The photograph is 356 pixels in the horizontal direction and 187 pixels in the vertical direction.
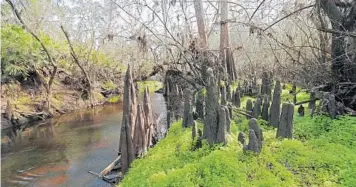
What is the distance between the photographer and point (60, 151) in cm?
1205

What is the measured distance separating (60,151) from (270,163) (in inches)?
353

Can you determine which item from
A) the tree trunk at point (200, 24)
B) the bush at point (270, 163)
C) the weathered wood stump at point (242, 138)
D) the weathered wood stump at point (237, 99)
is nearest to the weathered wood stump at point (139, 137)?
the bush at point (270, 163)

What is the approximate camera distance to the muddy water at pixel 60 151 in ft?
30.9

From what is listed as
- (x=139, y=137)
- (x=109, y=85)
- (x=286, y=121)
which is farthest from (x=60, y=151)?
(x=109, y=85)

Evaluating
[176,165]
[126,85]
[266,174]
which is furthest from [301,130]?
[126,85]

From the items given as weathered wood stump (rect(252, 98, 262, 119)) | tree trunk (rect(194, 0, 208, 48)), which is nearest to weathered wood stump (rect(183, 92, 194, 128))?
weathered wood stump (rect(252, 98, 262, 119))

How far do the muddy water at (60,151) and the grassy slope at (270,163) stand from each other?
3075mm

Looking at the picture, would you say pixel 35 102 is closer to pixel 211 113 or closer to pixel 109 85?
pixel 109 85

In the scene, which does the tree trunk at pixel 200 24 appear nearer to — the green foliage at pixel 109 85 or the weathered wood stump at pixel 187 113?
the weathered wood stump at pixel 187 113

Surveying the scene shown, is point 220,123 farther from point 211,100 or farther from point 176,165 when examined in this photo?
point 176,165

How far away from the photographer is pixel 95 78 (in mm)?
27562

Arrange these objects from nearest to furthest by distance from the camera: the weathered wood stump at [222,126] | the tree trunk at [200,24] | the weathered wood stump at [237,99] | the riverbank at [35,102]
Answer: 1. the weathered wood stump at [222,126]
2. the weathered wood stump at [237,99]
3. the tree trunk at [200,24]
4. the riverbank at [35,102]

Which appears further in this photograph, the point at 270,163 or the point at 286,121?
the point at 286,121

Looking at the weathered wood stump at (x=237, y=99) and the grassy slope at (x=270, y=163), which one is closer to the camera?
the grassy slope at (x=270, y=163)
